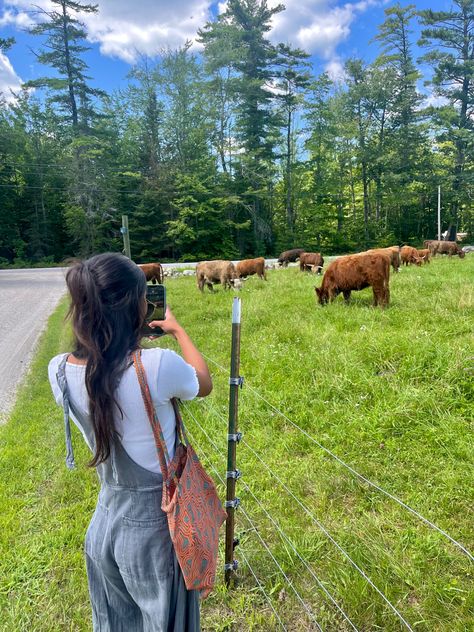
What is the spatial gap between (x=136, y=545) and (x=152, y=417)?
19.5 inches

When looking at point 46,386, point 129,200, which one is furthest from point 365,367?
point 129,200

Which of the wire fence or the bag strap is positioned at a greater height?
the bag strap

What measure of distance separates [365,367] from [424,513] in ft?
7.12

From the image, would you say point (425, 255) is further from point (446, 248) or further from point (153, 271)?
point (153, 271)

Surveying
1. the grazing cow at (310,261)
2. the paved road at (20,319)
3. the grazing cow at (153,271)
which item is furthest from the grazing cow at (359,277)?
the grazing cow at (310,261)

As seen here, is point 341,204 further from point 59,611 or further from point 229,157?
point 59,611

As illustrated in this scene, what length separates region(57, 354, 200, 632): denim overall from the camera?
4.64 ft

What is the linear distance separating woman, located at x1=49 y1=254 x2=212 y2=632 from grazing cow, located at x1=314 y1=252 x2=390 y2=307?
22.8 ft

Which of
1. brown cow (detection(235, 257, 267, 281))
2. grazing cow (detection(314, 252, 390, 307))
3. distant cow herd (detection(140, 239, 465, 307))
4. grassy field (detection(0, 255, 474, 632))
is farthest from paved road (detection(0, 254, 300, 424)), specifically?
brown cow (detection(235, 257, 267, 281))

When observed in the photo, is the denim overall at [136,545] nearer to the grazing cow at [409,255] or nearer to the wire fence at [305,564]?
the wire fence at [305,564]

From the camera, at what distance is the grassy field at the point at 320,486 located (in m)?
2.21

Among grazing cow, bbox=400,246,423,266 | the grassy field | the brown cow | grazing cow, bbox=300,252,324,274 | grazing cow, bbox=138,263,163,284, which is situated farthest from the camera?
grazing cow, bbox=300,252,324,274

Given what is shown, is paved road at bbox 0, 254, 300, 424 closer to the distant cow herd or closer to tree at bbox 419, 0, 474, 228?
the distant cow herd

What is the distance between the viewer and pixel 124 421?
52.8 inches
